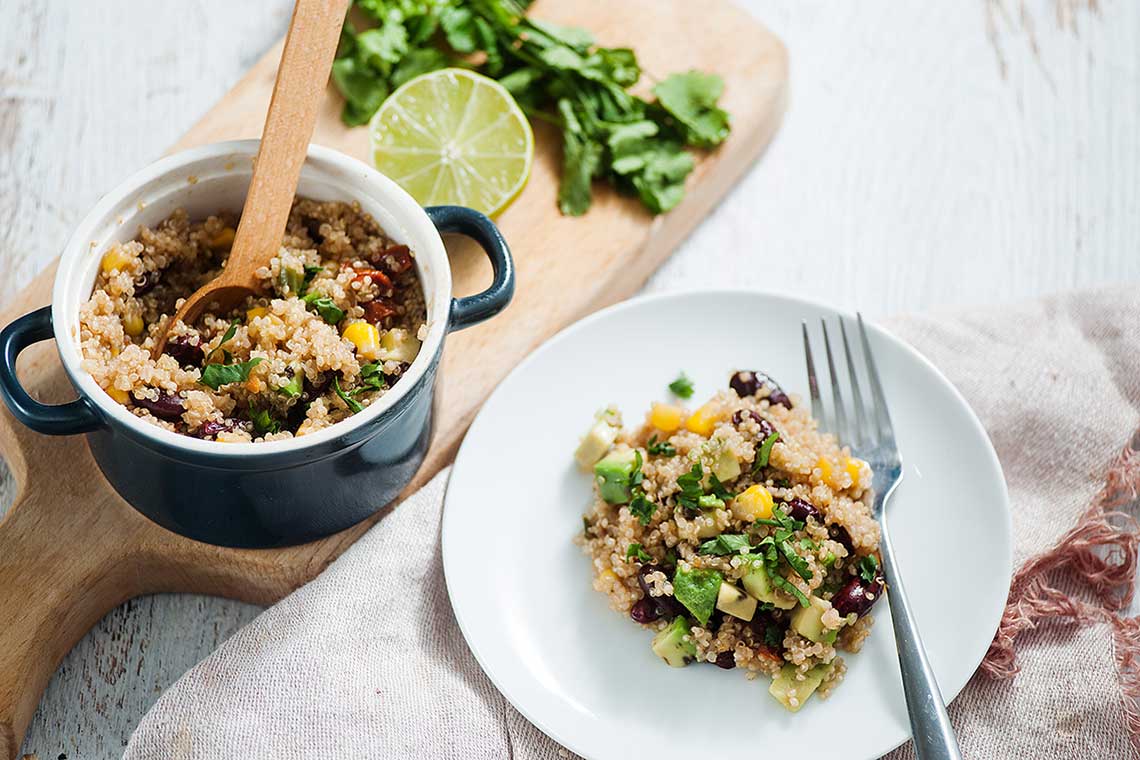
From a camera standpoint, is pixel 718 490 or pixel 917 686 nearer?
pixel 917 686

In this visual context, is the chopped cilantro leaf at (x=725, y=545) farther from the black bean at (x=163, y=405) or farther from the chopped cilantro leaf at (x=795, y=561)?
the black bean at (x=163, y=405)

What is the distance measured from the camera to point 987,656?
232cm

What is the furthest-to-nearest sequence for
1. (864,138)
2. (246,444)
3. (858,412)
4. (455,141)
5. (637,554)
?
(864,138)
(455,141)
(858,412)
(637,554)
(246,444)

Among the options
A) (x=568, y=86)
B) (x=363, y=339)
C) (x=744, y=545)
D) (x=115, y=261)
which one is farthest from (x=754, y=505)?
(x=115, y=261)

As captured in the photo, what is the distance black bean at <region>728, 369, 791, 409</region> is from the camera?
2.44 metres

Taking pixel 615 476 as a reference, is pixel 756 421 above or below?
Answer: above

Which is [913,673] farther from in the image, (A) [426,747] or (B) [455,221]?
(B) [455,221]

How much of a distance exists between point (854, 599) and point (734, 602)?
0.23m

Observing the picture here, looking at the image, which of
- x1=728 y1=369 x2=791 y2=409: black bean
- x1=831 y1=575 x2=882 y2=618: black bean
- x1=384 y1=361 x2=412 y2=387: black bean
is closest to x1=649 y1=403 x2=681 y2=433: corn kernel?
x1=728 y1=369 x2=791 y2=409: black bean

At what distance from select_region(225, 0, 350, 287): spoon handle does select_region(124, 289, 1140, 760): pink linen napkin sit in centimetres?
65

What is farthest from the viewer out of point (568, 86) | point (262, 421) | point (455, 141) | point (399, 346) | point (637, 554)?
point (568, 86)

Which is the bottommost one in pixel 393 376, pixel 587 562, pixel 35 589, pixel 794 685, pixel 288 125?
pixel 35 589

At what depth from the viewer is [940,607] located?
229 cm

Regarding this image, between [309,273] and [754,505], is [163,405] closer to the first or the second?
[309,273]
